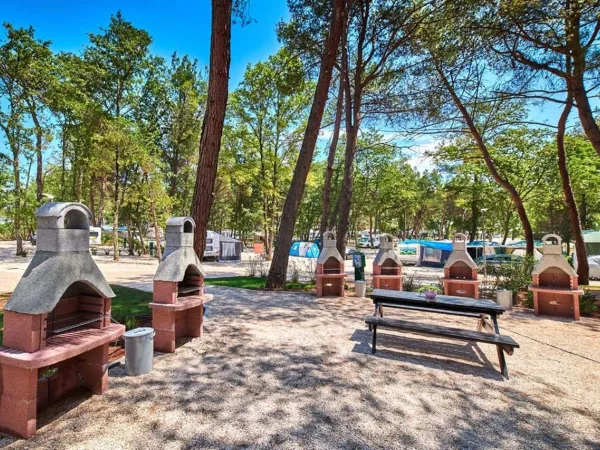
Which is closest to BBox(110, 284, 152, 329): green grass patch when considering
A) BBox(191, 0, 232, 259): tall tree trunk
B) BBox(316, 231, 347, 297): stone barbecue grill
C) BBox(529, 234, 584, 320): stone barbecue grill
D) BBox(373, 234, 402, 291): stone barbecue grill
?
BBox(191, 0, 232, 259): tall tree trunk

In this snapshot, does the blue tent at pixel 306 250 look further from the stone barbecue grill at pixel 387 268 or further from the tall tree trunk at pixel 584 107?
the tall tree trunk at pixel 584 107

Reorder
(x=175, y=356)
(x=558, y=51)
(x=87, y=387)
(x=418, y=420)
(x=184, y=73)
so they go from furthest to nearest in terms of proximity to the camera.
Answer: (x=184, y=73) → (x=558, y=51) → (x=175, y=356) → (x=87, y=387) → (x=418, y=420)

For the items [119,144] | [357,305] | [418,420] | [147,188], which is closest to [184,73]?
[119,144]

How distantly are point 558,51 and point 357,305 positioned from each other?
793 cm

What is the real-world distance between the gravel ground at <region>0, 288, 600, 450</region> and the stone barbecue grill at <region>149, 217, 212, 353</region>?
0.88 ft

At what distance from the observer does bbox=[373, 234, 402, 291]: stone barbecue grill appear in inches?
344

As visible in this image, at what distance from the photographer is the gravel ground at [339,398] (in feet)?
7.98

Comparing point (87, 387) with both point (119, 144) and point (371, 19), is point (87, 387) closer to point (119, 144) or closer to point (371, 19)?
point (371, 19)

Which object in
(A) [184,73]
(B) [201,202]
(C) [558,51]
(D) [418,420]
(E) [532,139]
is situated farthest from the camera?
(A) [184,73]

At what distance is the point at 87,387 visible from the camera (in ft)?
10.1

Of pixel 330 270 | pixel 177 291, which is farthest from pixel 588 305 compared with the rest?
pixel 177 291

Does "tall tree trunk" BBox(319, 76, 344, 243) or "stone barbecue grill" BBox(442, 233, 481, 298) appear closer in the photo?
"stone barbecue grill" BBox(442, 233, 481, 298)

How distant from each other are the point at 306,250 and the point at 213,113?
67.4 feet

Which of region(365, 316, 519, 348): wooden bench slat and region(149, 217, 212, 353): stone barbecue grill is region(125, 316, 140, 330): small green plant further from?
region(365, 316, 519, 348): wooden bench slat
